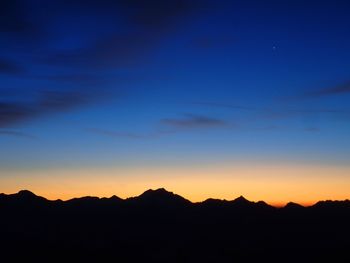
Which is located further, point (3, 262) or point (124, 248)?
point (124, 248)

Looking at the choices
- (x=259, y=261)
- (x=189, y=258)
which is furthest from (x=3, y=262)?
(x=259, y=261)

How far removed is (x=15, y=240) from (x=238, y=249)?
9317cm

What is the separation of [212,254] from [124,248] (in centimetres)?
3763

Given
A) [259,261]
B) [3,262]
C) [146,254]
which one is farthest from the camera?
[146,254]

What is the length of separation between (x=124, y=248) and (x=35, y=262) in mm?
41481

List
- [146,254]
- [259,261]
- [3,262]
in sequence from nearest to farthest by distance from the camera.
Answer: [3,262] < [259,261] < [146,254]

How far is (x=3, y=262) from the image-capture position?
525 ft

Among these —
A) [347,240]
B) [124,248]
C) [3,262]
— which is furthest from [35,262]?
[347,240]

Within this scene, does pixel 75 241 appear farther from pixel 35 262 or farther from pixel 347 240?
pixel 347 240

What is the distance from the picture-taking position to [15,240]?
18750cm

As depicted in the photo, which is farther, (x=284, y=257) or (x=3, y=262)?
(x=284, y=257)

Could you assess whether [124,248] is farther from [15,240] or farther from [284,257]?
[284,257]

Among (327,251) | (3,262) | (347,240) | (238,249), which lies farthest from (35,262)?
(347,240)

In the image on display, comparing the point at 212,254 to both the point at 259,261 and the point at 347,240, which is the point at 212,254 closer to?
the point at 259,261
